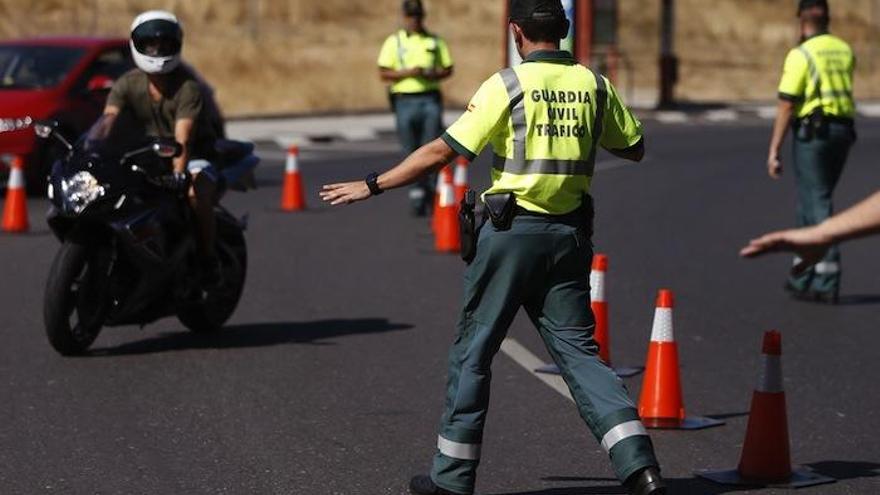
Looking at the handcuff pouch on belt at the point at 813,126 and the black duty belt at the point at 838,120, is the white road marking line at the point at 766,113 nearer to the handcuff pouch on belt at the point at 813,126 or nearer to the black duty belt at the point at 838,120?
the black duty belt at the point at 838,120

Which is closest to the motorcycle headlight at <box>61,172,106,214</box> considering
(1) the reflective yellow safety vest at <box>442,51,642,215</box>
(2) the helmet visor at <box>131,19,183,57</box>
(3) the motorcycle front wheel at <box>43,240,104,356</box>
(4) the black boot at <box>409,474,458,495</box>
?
(3) the motorcycle front wheel at <box>43,240,104,356</box>

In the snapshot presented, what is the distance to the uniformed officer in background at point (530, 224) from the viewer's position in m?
7.20

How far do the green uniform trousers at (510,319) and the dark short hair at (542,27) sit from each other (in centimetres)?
63

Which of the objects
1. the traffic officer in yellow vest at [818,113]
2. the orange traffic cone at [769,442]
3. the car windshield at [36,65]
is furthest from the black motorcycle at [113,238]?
the car windshield at [36,65]

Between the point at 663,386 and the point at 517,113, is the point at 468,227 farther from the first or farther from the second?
the point at 663,386

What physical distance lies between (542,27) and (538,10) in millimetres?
60

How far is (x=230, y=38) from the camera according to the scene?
165 ft

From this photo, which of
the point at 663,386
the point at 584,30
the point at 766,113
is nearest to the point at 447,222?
the point at 663,386

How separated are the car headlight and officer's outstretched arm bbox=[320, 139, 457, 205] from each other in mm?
13691

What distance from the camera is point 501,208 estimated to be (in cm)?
725

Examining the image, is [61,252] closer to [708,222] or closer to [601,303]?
[601,303]

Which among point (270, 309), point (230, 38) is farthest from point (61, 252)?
point (230, 38)

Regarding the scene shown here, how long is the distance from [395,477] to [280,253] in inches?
322

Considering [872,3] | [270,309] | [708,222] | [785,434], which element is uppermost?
[785,434]
